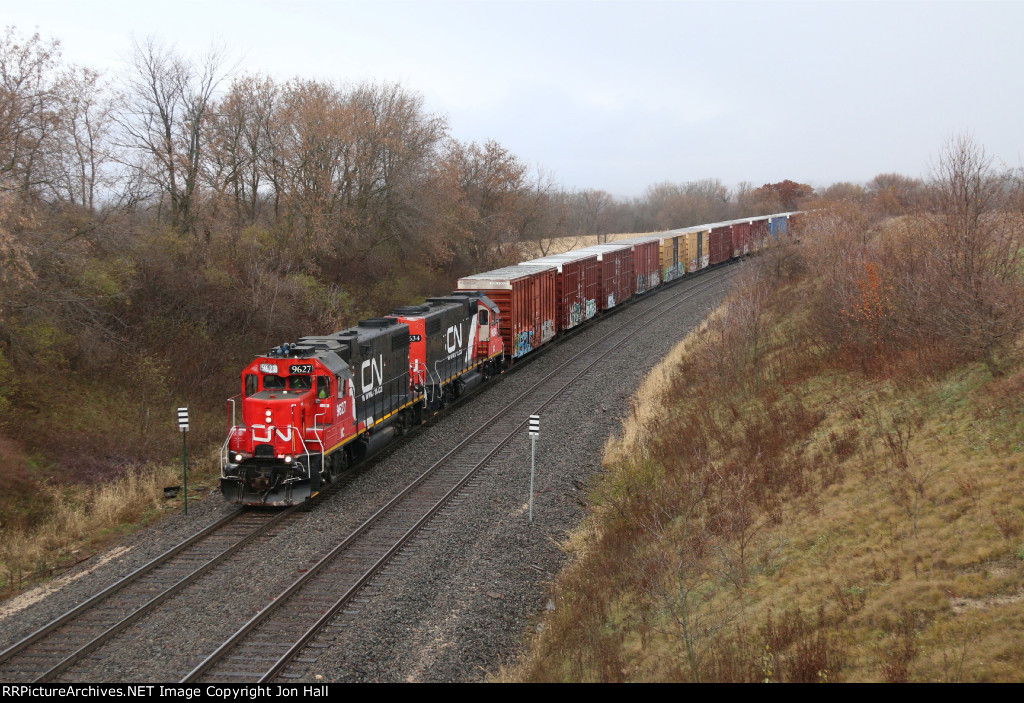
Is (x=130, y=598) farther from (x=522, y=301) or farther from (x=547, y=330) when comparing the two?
(x=547, y=330)

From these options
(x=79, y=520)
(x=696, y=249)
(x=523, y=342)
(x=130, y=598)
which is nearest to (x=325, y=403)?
(x=130, y=598)

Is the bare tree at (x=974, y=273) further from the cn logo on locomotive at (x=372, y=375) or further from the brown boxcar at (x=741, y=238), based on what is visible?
the brown boxcar at (x=741, y=238)

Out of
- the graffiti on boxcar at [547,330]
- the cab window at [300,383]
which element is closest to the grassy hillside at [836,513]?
the cab window at [300,383]

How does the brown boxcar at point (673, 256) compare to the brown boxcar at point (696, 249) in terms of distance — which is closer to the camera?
the brown boxcar at point (673, 256)

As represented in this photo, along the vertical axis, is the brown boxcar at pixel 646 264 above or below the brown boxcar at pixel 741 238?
below

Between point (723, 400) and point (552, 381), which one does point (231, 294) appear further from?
point (723, 400)

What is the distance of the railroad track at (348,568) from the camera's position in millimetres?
11000

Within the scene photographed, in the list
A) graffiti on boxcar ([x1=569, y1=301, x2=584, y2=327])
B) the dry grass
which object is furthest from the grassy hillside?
graffiti on boxcar ([x1=569, y1=301, x2=584, y2=327])

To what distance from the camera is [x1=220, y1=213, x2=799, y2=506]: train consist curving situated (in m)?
16.9

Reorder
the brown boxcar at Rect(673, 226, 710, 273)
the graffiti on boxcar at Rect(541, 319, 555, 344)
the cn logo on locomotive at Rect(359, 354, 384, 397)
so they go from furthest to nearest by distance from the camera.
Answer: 1. the brown boxcar at Rect(673, 226, 710, 273)
2. the graffiti on boxcar at Rect(541, 319, 555, 344)
3. the cn logo on locomotive at Rect(359, 354, 384, 397)

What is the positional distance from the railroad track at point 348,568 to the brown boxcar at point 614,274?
55.3ft

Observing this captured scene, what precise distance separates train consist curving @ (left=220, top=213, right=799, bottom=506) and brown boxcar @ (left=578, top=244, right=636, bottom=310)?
1284 millimetres

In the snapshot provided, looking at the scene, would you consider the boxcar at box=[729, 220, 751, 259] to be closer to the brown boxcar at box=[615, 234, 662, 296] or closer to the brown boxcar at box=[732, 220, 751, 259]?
the brown boxcar at box=[732, 220, 751, 259]

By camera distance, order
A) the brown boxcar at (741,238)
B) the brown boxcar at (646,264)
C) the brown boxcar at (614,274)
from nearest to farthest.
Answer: the brown boxcar at (614,274) → the brown boxcar at (646,264) → the brown boxcar at (741,238)
